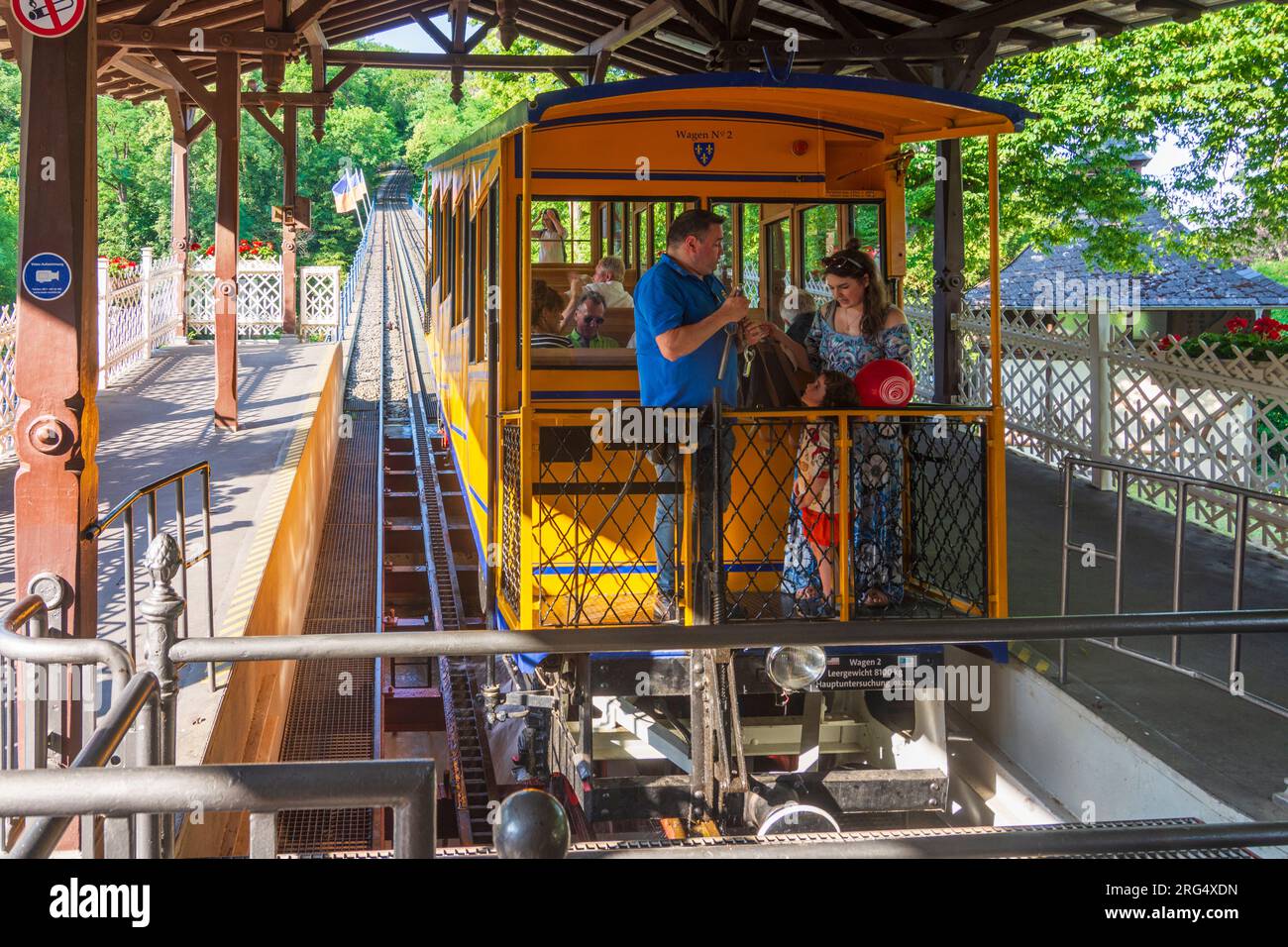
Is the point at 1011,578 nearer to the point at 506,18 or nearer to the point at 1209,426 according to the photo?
the point at 1209,426

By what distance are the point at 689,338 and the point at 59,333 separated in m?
2.62

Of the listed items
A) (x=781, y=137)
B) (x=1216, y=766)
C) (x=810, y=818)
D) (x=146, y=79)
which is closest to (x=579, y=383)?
(x=781, y=137)

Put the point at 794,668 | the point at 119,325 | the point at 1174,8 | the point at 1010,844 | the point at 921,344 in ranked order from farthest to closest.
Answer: the point at 921,344, the point at 119,325, the point at 1174,8, the point at 794,668, the point at 1010,844

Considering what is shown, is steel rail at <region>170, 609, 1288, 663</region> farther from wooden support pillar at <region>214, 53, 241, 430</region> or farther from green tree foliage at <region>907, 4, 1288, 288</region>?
green tree foliage at <region>907, 4, 1288, 288</region>

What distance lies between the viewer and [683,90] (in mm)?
5668

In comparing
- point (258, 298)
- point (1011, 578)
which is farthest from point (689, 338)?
point (258, 298)

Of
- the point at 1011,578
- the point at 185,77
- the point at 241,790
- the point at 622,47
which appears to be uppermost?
the point at 622,47

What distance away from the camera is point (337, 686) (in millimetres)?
9211

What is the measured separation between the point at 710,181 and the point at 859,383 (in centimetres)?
159

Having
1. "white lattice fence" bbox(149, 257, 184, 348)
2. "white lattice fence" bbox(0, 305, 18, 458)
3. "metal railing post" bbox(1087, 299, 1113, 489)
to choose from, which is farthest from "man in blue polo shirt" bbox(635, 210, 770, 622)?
"white lattice fence" bbox(149, 257, 184, 348)

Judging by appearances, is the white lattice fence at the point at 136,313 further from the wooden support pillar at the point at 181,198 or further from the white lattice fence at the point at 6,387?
the white lattice fence at the point at 6,387

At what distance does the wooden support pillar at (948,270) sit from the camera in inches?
372

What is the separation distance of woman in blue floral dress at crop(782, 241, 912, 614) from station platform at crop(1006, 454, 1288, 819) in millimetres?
1386

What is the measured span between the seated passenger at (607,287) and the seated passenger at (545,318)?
0.07 metres
